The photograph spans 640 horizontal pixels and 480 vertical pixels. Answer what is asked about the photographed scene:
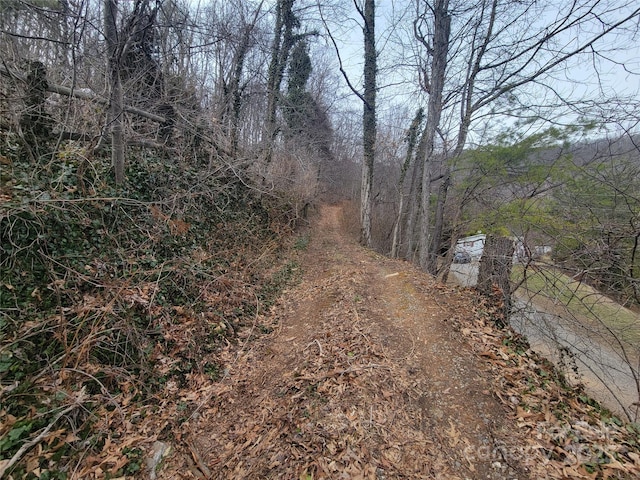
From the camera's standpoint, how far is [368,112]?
888 cm

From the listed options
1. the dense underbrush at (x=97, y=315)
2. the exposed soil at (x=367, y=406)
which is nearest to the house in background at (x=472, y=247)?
the exposed soil at (x=367, y=406)

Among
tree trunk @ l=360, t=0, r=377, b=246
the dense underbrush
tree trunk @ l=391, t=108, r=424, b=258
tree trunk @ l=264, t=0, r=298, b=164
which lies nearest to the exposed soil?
the dense underbrush

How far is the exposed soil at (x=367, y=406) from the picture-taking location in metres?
2.00

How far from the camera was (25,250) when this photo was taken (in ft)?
8.74

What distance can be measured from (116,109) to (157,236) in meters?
1.89

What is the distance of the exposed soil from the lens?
6.55 ft

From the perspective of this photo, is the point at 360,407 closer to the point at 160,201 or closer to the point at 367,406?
the point at 367,406

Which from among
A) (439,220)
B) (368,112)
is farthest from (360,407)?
(368,112)

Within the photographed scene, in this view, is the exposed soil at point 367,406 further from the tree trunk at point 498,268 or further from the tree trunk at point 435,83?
the tree trunk at point 435,83

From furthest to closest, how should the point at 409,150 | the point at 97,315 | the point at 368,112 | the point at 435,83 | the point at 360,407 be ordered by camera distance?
the point at 409,150 < the point at 368,112 < the point at 435,83 < the point at 97,315 < the point at 360,407

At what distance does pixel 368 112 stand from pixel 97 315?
8.97 meters

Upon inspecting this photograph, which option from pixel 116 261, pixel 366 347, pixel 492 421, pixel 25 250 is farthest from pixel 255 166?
pixel 492 421

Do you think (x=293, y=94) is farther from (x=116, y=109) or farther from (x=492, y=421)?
(x=492, y=421)

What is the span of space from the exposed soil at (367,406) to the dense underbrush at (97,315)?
46cm
